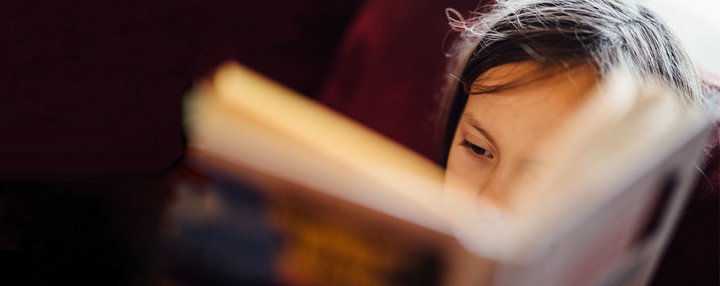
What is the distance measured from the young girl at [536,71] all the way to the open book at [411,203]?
0.03m

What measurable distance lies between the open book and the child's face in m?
0.02

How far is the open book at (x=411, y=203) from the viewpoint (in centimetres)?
38

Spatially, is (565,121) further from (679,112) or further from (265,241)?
(265,241)

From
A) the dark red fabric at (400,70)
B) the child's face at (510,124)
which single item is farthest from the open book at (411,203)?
the dark red fabric at (400,70)

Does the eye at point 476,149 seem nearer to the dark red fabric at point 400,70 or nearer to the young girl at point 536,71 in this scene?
the young girl at point 536,71

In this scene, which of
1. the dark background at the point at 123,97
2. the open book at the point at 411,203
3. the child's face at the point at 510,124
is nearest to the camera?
the open book at the point at 411,203

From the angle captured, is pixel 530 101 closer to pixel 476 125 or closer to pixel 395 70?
pixel 476 125

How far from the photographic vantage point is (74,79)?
2.72 ft

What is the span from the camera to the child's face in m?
0.54

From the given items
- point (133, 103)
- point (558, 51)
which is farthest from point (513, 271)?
point (133, 103)

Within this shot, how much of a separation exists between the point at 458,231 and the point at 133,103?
577 millimetres

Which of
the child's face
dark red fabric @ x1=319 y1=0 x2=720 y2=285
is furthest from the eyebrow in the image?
dark red fabric @ x1=319 y1=0 x2=720 y2=285

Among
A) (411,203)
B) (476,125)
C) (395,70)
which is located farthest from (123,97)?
(411,203)

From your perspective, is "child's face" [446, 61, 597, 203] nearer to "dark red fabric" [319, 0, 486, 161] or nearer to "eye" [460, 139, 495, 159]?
"eye" [460, 139, 495, 159]
